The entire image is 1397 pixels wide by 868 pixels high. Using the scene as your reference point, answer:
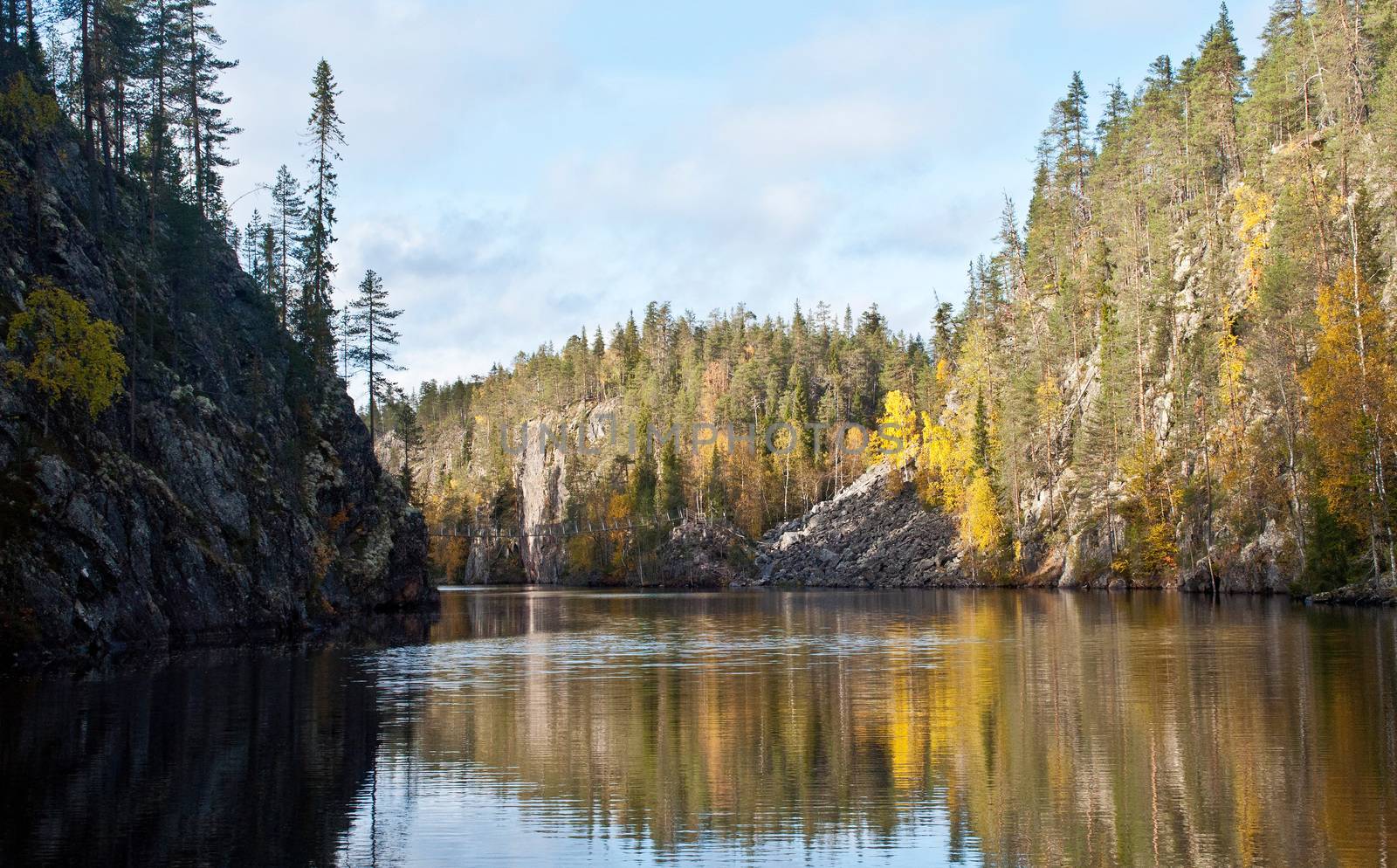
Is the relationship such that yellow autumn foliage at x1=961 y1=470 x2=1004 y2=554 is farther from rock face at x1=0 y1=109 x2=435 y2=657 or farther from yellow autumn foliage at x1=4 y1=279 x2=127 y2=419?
yellow autumn foliage at x1=4 y1=279 x2=127 y2=419

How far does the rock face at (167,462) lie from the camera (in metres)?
40.7

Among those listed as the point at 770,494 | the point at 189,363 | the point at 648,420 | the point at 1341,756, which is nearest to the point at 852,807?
the point at 1341,756

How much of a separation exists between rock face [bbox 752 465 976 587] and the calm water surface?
3082 inches

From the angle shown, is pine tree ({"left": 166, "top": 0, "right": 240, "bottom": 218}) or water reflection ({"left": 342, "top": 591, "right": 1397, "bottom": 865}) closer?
water reflection ({"left": 342, "top": 591, "right": 1397, "bottom": 865})

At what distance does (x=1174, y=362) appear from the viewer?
91875 mm

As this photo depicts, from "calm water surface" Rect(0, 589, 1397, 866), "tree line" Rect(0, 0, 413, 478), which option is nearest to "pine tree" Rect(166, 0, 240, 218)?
"tree line" Rect(0, 0, 413, 478)

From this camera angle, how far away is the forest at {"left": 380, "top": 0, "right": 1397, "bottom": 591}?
6312 cm

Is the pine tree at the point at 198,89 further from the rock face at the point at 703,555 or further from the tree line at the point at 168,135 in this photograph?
the rock face at the point at 703,555

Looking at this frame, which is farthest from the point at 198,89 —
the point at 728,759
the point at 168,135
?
the point at 728,759

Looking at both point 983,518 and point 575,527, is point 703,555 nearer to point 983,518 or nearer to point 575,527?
point 575,527

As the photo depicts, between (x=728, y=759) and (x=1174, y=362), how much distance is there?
81590 mm

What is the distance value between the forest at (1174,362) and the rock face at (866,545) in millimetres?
3209

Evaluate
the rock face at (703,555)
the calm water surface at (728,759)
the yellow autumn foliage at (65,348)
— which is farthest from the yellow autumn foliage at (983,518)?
the yellow autumn foliage at (65,348)

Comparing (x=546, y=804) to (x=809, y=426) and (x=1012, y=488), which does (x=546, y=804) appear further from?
(x=809, y=426)
